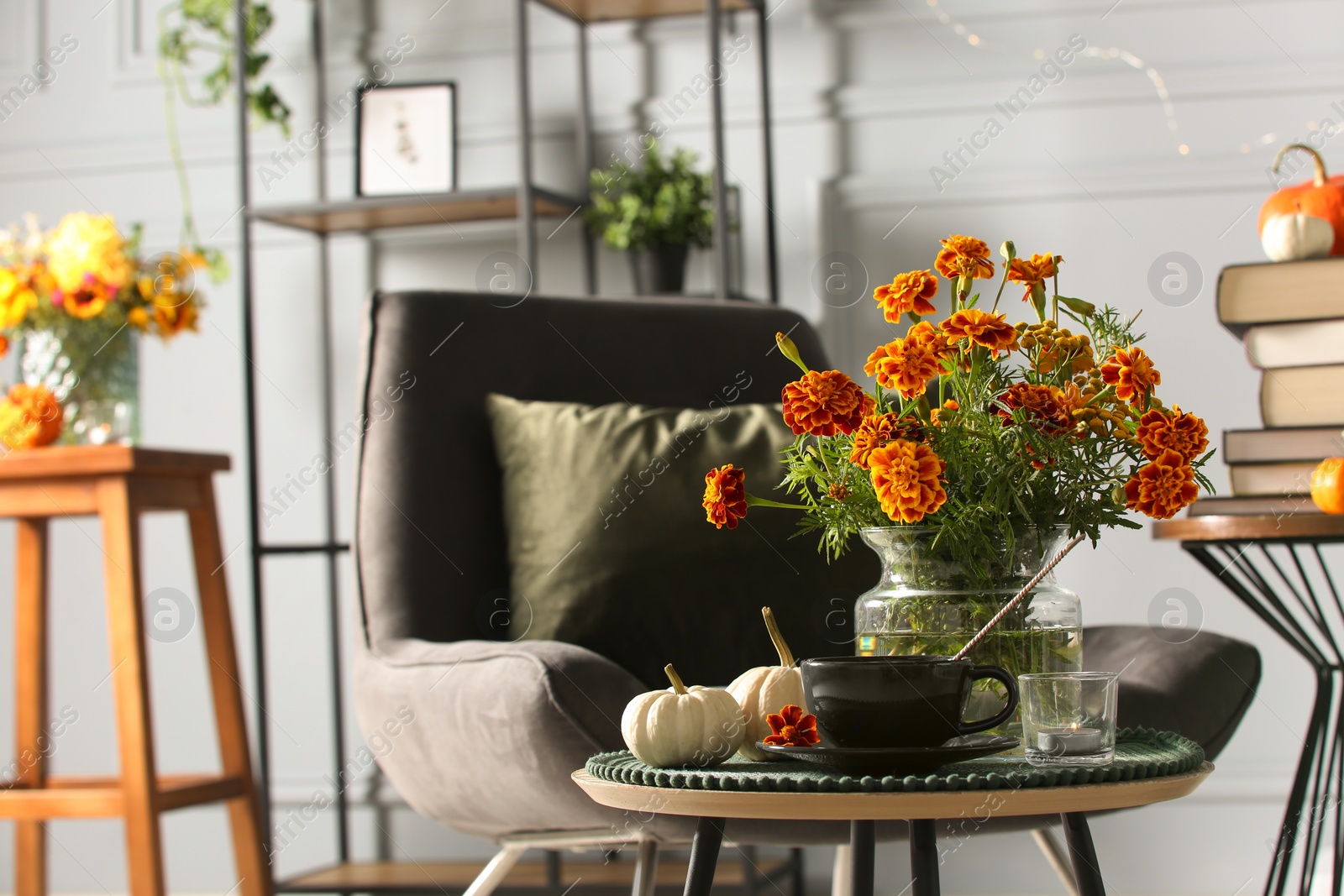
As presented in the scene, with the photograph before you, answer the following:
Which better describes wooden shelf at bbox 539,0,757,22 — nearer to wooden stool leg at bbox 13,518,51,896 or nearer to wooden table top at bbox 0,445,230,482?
wooden table top at bbox 0,445,230,482

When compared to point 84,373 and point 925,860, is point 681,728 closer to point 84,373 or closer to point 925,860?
point 925,860

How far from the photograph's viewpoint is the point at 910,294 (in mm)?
864

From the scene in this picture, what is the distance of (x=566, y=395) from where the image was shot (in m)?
1.68

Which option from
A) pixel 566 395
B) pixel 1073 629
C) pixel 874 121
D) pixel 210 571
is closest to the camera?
pixel 1073 629

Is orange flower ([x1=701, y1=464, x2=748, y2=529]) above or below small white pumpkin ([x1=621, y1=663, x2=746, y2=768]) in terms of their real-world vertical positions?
above

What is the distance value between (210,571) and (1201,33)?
183cm

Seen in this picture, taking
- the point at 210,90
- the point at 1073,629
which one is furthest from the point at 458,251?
the point at 1073,629

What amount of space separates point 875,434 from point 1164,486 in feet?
0.60

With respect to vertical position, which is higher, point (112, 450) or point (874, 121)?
point (874, 121)

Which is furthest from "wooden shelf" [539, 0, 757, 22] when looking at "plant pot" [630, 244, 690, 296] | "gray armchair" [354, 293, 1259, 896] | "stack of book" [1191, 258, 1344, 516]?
"stack of book" [1191, 258, 1344, 516]

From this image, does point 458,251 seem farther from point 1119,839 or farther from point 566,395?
point 1119,839

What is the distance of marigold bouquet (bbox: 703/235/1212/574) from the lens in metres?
0.81

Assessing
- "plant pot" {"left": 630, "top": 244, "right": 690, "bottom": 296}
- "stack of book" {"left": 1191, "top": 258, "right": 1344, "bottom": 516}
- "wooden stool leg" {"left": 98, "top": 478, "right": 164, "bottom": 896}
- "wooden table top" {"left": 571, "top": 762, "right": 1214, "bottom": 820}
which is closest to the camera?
"wooden table top" {"left": 571, "top": 762, "right": 1214, "bottom": 820}

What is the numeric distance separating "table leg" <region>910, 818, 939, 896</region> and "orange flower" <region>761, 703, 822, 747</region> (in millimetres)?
79
